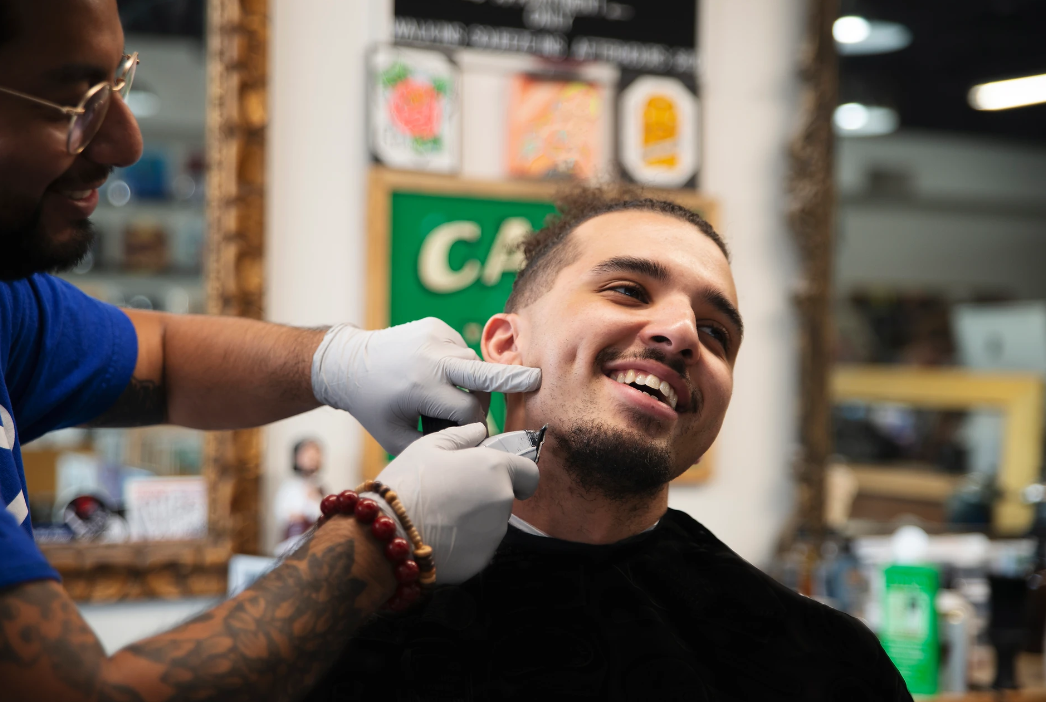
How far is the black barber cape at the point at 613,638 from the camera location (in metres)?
1.25

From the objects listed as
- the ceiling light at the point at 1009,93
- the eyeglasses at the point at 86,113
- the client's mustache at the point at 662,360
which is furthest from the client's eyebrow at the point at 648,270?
the ceiling light at the point at 1009,93

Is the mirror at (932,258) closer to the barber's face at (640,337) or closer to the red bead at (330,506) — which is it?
the barber's face at (640,337)

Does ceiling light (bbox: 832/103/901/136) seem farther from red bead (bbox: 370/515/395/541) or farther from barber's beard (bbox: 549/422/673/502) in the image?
red bead (bbox: 370/515/395/541)

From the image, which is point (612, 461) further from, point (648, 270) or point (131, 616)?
point (131, 616)

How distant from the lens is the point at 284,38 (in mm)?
2461

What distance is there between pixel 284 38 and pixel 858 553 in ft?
7.70

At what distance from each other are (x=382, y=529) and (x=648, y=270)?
0.65 metres

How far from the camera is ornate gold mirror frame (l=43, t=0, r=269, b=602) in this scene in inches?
91.8

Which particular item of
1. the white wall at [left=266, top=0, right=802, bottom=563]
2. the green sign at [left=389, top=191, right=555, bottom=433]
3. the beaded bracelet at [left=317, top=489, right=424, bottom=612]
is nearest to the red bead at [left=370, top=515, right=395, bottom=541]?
the beaded bracelet at [left=317, top=489, right=424, bottom=612]

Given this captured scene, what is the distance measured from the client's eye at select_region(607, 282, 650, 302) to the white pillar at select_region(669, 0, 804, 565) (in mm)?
1521

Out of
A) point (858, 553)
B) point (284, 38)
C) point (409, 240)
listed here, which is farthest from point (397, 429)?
point (858, 553)

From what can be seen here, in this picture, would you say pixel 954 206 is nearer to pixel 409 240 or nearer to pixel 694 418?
pixel 409 240

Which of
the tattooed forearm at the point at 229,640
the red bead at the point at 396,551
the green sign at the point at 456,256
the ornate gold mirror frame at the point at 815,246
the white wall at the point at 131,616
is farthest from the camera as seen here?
the ornate gold mirror frame at the point at 815,246

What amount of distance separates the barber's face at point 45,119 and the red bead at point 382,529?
21.1 inches
